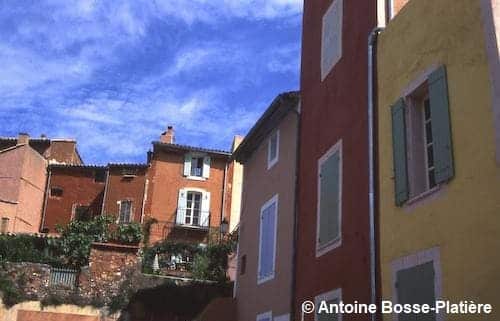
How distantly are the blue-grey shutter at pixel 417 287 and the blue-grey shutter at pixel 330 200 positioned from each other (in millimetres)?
2830

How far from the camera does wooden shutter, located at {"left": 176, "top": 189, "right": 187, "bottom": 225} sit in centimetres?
3709

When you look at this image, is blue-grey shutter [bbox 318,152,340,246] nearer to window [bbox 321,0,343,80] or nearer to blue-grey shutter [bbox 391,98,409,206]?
window [bbox 321,0,343,80]

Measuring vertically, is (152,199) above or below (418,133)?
above

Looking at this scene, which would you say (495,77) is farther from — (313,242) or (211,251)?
(211,251)

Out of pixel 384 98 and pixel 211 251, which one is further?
pixel 211 251

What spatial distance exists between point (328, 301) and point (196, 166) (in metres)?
27.4

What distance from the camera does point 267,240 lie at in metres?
16.2

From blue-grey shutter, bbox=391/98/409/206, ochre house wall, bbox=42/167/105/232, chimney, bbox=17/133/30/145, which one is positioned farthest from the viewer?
chimney, bbox=17/133/30/145

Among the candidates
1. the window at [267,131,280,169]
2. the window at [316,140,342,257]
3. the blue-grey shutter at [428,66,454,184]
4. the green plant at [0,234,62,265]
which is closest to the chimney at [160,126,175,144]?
the green plant at [0,234,62,265]

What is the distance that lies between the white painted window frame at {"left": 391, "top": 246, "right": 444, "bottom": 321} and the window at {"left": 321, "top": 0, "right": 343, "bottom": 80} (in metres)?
5.16

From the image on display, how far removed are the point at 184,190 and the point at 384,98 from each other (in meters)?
28.4

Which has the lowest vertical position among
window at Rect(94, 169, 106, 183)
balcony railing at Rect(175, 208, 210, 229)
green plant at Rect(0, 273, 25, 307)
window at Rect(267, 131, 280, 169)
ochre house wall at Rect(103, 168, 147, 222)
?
green plant at Rect(0, 273, 25, 307)

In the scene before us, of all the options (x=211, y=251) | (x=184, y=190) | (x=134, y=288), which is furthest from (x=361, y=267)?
(x=184, y=190)

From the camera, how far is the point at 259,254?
54.8ft
